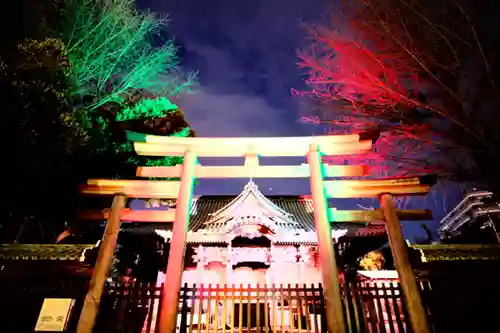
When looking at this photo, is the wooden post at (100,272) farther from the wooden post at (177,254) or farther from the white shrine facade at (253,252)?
the white shrine facade at (253,252)

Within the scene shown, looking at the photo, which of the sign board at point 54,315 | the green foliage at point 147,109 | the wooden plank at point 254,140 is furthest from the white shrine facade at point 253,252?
the wooden plank at point 254,140

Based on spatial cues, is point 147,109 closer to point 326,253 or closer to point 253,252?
point 253,252

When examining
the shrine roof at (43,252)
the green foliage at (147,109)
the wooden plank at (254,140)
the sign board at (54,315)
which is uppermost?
the green foliage at (147,109)

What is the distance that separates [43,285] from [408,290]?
304 inches

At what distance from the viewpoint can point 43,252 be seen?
291 inches

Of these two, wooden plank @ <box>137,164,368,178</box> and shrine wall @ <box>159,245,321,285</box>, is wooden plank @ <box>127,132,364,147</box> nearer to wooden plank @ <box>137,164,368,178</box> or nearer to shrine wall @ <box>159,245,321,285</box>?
wooden plank @ <box>137,164,368,178</box>

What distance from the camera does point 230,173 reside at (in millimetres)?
6855

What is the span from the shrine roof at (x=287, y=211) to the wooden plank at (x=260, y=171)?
7.24 metres

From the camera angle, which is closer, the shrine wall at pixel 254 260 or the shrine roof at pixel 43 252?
the shrine roof at pixel 43 252

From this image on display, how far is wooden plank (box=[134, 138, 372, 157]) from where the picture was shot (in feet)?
22.2

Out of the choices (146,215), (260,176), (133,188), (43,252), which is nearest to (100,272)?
(146,215)

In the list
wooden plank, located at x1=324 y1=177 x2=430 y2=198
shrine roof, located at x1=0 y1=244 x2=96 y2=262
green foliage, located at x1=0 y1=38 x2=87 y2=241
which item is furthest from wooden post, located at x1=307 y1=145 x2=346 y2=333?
green foliage, located at x1=0 y1=38 x2=87 y2=241

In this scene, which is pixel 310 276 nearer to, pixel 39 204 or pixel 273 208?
pixel 273 208

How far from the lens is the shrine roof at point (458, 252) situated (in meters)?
7.20
